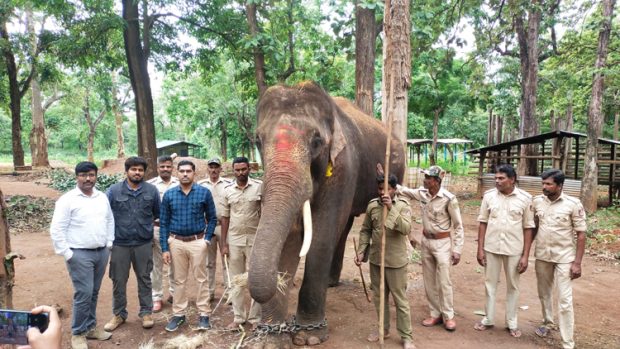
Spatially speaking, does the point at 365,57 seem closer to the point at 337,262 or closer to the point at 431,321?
the point at 337,262

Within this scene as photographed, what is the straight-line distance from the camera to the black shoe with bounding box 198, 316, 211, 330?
4.66 metres

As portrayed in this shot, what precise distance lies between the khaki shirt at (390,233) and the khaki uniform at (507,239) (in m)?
1.18

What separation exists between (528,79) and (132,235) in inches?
669

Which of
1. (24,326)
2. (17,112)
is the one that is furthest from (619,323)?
(17,112)

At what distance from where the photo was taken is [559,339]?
4617mm

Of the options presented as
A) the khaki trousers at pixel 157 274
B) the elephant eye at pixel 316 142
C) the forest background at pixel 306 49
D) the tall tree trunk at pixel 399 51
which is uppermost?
the forest background at pixel 306 49

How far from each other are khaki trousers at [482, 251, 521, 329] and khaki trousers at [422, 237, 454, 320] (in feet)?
1.40

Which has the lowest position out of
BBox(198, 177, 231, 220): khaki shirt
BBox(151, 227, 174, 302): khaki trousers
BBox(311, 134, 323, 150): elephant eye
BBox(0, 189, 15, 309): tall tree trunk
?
BBox(151, 227, 174, 302): khaki trousers

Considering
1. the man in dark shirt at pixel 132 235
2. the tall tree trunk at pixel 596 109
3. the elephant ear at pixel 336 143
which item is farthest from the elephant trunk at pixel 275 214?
the tall tree trunk at pixel 596 109

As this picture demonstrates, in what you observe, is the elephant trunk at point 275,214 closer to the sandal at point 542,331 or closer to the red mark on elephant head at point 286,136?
the red mark on elephant head at point 286,136

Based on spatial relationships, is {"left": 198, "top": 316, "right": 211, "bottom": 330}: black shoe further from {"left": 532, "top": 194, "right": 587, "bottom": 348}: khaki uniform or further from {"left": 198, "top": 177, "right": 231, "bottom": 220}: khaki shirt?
{"left": 532, "top": 194, "right": 587, "bottom": 348}: khaki uniform

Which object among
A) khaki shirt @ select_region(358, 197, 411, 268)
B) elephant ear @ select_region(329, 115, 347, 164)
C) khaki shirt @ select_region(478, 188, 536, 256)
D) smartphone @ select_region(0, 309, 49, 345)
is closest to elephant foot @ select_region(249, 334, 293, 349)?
khaki shirt @ select_region(358, 197, 411, 268)

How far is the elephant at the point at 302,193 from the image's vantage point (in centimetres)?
365

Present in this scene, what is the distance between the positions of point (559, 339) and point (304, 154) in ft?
11.7
